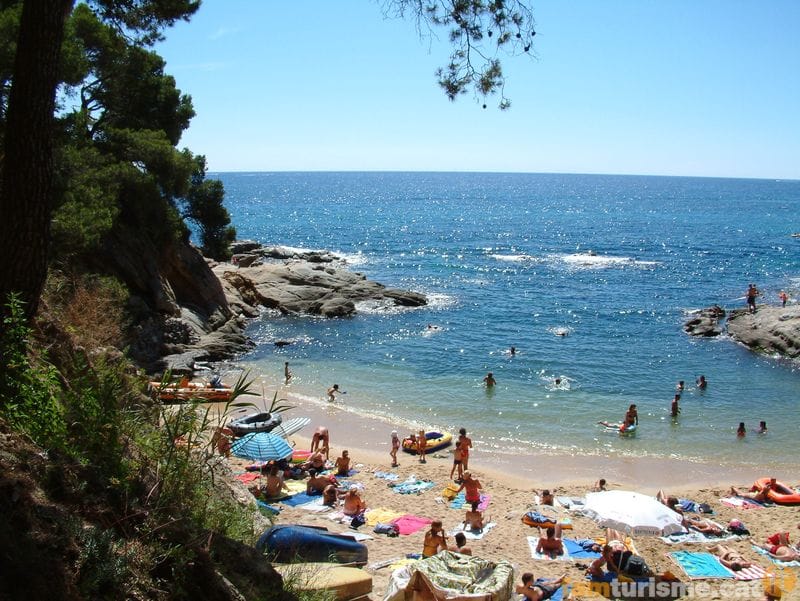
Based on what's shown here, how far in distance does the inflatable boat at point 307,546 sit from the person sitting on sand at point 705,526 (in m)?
8.26

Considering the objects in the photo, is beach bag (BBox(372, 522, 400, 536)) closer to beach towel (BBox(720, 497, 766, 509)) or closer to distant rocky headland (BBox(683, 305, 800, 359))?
beach towel (BBox(720, 497, 766, 509))

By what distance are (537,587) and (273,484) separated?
7.34 meters

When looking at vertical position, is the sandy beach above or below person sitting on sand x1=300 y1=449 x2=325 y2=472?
below

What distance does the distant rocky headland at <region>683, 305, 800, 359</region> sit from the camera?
33969 mm

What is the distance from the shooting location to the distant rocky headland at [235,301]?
29772mm

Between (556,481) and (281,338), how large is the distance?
65.1ft

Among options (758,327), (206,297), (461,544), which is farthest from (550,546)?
(758,327)

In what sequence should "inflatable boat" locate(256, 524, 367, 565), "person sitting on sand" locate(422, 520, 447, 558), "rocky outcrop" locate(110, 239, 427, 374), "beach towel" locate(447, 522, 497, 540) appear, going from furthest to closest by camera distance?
1. "rocky outcrop" locate(110, 239, 427, 374)
2. "beach towel" locate(447, 522, 497, 540)
3. "person sitting on sand" locate(422, 520, 447, 558)
4. "inflatable boat" locate(256, 524, 367, 565)

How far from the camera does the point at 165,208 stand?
30.9m

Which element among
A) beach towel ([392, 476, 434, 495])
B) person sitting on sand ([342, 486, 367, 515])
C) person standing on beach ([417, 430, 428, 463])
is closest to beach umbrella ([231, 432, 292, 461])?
person sitting on sand ([342, 486, 367, 515])

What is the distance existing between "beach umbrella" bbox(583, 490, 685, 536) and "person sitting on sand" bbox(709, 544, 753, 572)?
0.91 m

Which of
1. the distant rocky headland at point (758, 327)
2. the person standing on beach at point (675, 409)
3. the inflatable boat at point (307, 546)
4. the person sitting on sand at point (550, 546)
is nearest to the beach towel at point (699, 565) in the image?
the person sitting on sand at point (550, 546)

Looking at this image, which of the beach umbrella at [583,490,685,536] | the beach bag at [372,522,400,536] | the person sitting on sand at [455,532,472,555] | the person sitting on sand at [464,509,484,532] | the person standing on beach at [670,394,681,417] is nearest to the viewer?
the person sitting on sand at [455,532,472,555]

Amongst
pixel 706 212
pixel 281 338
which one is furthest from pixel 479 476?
pixel 706 212
